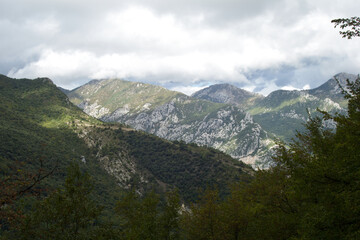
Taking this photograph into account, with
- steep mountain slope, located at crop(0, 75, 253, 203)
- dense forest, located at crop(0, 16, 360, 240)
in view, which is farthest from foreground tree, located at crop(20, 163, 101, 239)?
steep mountain slope, located at crop(0, 75, 253, 203)

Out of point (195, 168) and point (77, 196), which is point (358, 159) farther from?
point (195, 168)

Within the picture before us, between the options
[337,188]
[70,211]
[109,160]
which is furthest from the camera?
[109,160]

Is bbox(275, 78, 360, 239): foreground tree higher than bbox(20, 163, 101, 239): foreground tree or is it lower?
higher

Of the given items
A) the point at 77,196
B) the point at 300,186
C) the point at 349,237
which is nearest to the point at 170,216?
the point at 77,196

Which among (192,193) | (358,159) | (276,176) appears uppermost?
(358,159)

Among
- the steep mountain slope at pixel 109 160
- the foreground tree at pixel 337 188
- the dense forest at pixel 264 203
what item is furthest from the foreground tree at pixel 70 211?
the steep mountain slope at pixel 109 160

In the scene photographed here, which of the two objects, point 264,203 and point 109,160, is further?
point 109,160

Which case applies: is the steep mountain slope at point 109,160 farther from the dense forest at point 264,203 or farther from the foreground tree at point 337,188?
the foreground tree at point 337,188

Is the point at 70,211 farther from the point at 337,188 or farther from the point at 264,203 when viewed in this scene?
the point at 337,188

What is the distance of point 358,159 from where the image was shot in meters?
14.7

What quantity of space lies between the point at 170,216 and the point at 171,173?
486 ft

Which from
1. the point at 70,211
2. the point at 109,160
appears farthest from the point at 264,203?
the point at 109,160

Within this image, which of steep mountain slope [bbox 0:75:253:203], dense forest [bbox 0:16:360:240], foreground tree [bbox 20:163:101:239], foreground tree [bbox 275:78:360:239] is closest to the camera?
dense forest [bbox 0:16:360:240]

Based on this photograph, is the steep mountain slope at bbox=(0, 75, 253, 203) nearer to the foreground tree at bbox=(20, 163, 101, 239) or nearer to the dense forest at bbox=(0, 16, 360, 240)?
the dense forest at bbox=(0, 16, 360, 240)
